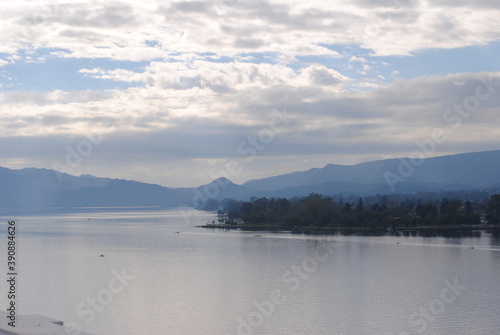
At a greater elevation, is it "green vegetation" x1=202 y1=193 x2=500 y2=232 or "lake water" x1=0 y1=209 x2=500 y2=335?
"green vegetation" x1=202 y1=193 x2=500 y2=232

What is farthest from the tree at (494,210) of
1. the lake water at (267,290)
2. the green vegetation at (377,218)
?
the lake water at (267,290)

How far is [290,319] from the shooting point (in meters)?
17.6

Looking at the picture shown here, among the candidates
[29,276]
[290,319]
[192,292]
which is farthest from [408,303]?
[29,276]

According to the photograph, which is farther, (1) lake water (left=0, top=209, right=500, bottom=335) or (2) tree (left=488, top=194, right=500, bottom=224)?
(2) tree (left=488, top=194, right=500, bottom=224)

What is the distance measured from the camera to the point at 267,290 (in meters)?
22.7

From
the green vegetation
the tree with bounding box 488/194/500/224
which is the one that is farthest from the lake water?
the tree with bounding box 488/194/500/224

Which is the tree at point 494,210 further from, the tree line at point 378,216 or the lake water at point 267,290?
the lake water at point 267,290

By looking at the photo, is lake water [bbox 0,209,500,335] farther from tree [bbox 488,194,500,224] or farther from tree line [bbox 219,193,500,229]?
tree [bbox 488,194,500,224]

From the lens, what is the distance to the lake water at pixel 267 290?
17.1 metres

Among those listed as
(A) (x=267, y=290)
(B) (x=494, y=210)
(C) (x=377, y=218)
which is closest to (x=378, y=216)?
(C) (x=377, y=218)

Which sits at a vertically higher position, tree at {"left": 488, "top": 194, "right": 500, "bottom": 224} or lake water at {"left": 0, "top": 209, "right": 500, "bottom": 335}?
tree at {"left": 488, "top": 194, "right": 500, "bottom": 224}

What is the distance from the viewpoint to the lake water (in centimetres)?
1708

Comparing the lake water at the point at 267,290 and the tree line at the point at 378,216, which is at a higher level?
the tree line at the point at 378,216

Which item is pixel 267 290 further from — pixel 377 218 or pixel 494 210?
pixel 494 210
